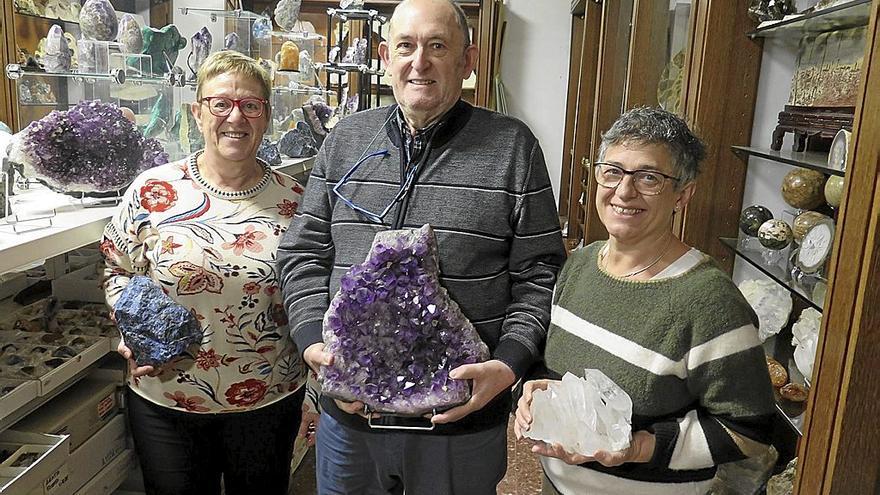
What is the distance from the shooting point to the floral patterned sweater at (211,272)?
58.2 inches

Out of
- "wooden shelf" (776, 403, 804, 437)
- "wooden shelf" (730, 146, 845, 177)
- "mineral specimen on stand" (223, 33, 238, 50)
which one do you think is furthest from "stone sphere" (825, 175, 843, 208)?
"mineral specimen on stand" (223, 33, 238, 50)

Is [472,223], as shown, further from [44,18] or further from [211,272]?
[44,18]

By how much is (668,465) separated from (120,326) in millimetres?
1103

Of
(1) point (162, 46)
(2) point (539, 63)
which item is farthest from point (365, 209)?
(2) point (539, 63)

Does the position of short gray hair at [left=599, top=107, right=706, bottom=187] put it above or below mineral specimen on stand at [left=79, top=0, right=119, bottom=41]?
below

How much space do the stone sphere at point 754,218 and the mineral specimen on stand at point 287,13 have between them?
2375mm

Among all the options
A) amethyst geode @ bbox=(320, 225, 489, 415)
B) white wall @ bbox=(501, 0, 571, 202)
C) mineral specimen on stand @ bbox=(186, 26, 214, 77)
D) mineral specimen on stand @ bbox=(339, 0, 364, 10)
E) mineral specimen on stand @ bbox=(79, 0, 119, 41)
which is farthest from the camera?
white wall @ bbox=(501, 0, 571, 202)

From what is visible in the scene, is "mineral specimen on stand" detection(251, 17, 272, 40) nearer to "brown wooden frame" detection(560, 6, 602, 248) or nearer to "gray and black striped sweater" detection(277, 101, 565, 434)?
"gray and black striped sweater" detection(277, 101, 565, 434)

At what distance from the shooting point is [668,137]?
1.14m

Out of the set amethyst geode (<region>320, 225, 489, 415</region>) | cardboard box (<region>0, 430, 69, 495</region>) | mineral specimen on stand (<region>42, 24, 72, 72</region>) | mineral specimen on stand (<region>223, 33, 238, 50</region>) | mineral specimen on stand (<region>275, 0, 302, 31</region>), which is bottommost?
cardboard box (<region>0, 430, 69, 495</region>)

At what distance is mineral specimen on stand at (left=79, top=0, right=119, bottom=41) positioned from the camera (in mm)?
2111

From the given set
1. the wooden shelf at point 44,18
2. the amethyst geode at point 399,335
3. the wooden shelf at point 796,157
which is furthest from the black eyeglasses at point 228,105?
the wooden shelf at point 44,18

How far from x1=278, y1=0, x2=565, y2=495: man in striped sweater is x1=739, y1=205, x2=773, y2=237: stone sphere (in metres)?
0.85

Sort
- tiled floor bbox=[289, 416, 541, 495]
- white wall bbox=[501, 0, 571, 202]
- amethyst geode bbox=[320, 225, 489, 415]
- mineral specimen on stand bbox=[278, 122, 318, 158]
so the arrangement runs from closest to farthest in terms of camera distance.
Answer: amethyst geode bbox=[320, 225, 489, 415], tiled floor bbox=[289, 416, 541, 495], mineral specimen on stand bbox=[278, 122, 318, 158], white wall bbox=[501, 0, 571, 202]
